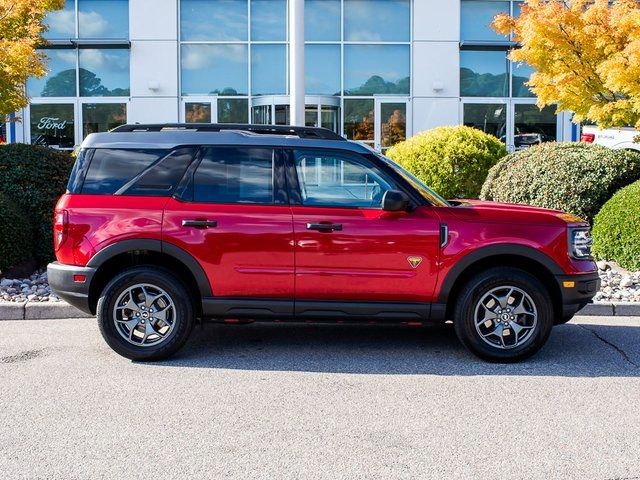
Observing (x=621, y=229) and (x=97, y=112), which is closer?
(x=621, y=229)

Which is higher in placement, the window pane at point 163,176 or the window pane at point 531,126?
the window pane at point 531,126

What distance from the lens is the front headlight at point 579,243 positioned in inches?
246

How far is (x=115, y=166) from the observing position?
627 centimetres

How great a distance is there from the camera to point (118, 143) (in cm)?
628

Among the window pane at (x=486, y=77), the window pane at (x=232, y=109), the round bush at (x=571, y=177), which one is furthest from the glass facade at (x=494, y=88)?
the round bush at (x=571, y=177)

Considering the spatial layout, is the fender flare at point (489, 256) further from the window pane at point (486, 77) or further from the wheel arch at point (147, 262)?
the window pane at point (486, 77)

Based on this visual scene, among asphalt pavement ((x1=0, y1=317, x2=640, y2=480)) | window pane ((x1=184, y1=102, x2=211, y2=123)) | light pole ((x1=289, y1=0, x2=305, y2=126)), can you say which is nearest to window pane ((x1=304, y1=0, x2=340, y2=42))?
window pane ((x1=184, y1=102, x2=211, y2=123))

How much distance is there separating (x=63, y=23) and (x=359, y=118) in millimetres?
9118

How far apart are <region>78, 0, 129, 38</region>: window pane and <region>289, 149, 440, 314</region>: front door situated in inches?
722

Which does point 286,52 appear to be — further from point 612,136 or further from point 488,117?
point 612,136

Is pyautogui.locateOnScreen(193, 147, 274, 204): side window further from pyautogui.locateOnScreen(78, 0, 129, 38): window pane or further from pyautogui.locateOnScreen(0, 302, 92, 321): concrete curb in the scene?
pyautogui.locateOnScreen(78, 0, 129, 38): window pane

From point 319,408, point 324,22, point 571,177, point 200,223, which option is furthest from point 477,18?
point 319,408

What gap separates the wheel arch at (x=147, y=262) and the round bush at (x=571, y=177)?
6.10 meters

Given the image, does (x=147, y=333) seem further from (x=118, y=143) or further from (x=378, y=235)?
(x=378, y=235)
